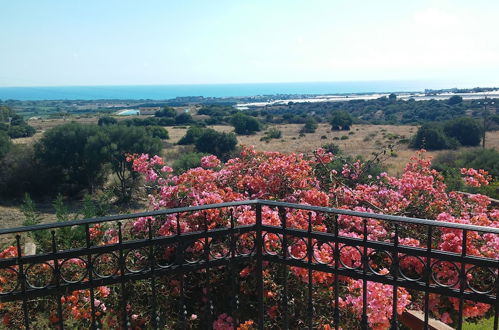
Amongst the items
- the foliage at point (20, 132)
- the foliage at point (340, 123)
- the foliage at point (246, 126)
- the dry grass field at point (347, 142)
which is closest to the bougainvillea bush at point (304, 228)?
the dry grass field at point (347, 142)

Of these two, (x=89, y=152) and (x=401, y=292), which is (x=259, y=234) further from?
(x=89, y=152)

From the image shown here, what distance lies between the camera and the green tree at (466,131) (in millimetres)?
32938

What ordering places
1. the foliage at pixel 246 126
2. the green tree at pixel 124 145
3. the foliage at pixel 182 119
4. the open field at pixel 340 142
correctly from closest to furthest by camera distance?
the green tree at pixel 124 145, the open field at pixel 340 142, the foliage at pixel 246 126, the foliage at pixel 182 119

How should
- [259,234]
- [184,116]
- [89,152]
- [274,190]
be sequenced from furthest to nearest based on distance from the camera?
[184,116]
[89,152]
[274,190]
[259,234]

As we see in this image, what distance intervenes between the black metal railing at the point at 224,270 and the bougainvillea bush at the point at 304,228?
0.06 ft

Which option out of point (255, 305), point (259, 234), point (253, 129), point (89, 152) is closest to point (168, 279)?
point (255, 305)

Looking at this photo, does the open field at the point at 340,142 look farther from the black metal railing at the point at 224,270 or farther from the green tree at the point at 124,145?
the black metal railing at the point at 224,270

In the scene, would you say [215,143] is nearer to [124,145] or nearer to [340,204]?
[124,145]

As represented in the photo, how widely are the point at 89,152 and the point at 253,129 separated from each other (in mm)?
23717

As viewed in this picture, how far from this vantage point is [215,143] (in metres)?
31.4

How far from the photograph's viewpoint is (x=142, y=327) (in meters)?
3.27

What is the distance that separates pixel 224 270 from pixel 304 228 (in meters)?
0.68

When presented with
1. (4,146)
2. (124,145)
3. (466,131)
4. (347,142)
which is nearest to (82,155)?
(124,145)

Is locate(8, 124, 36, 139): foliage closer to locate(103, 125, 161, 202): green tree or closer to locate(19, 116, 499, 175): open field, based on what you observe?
locate(19, 116, 499, 175): open field
